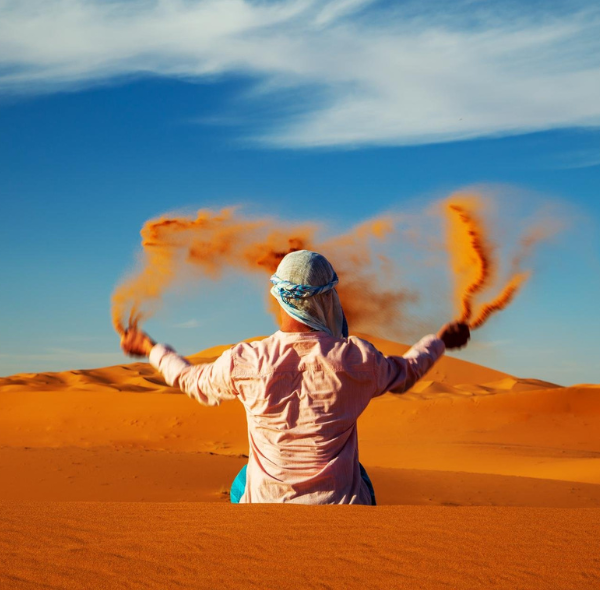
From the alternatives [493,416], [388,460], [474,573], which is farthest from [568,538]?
[493,416]

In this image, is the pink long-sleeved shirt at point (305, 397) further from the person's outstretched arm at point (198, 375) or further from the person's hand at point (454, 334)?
the person's hand at point (454, 334)

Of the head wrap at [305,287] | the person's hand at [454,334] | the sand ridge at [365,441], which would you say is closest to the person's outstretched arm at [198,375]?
the head wrap at [305,287]

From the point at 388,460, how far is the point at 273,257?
452 inches

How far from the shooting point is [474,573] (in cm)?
248

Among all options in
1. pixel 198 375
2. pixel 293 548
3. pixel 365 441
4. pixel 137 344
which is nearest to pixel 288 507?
pixel 293 548

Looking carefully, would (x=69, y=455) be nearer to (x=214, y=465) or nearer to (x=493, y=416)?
(x=214, y=465)

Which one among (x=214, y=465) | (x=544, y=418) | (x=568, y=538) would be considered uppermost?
(x=568, y=538)

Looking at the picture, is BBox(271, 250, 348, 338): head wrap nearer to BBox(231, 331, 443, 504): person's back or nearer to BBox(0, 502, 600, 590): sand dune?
BBox(231, 331, 443, 504): person's back

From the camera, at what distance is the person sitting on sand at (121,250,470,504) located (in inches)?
142

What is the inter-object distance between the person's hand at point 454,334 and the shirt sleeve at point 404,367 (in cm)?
24

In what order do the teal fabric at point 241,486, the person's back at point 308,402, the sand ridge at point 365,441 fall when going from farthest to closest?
the sand ridge at point 365,441 < the teal fabric at point 241,486 < the person's back at point 308,402

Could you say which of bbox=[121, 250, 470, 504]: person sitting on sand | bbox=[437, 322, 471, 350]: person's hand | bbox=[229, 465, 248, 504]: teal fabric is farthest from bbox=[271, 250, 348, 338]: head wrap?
bbox=[229, 465, 248, 504]: teal fabric

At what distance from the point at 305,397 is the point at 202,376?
53 cm

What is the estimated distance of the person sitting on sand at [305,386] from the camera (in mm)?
3611
